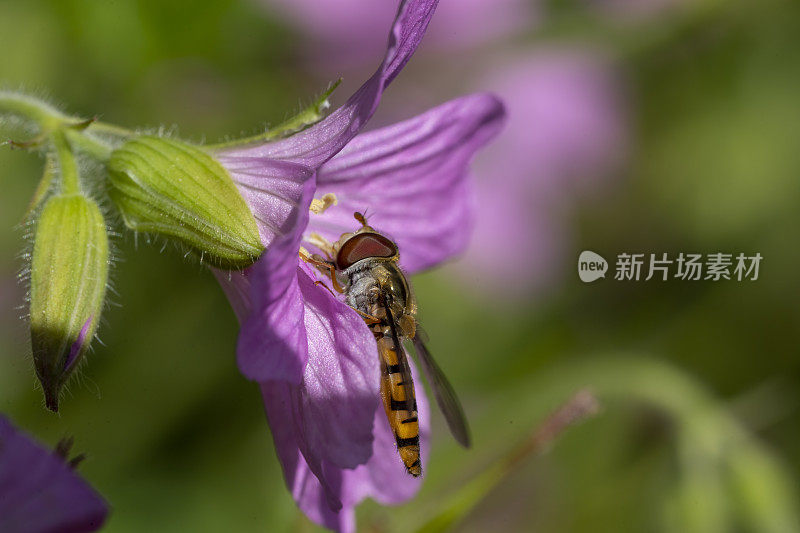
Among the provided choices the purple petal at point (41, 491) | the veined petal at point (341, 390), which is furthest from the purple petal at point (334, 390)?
the purple petal at point (41, 491)

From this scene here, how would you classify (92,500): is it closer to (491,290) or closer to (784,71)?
(491,290)

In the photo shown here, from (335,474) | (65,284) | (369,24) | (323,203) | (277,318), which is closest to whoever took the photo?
(277,318)

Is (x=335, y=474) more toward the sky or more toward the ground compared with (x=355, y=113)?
more toward the ground

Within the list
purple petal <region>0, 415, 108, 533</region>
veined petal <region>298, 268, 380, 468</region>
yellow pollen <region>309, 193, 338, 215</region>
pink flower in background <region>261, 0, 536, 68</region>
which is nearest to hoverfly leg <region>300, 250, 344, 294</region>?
yellow pollen <region>309, 193, 338, 215</region>

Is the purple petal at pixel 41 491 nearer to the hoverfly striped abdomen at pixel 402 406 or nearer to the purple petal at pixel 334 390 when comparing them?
the purple petal at pixel 334 390

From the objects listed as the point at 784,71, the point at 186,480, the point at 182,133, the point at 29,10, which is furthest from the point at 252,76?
the point at 784,71

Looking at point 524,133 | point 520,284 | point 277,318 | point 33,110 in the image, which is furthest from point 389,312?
point 524,133

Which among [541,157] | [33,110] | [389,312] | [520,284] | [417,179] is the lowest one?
[389,312]

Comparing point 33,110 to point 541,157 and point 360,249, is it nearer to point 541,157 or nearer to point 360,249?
point 360,249
